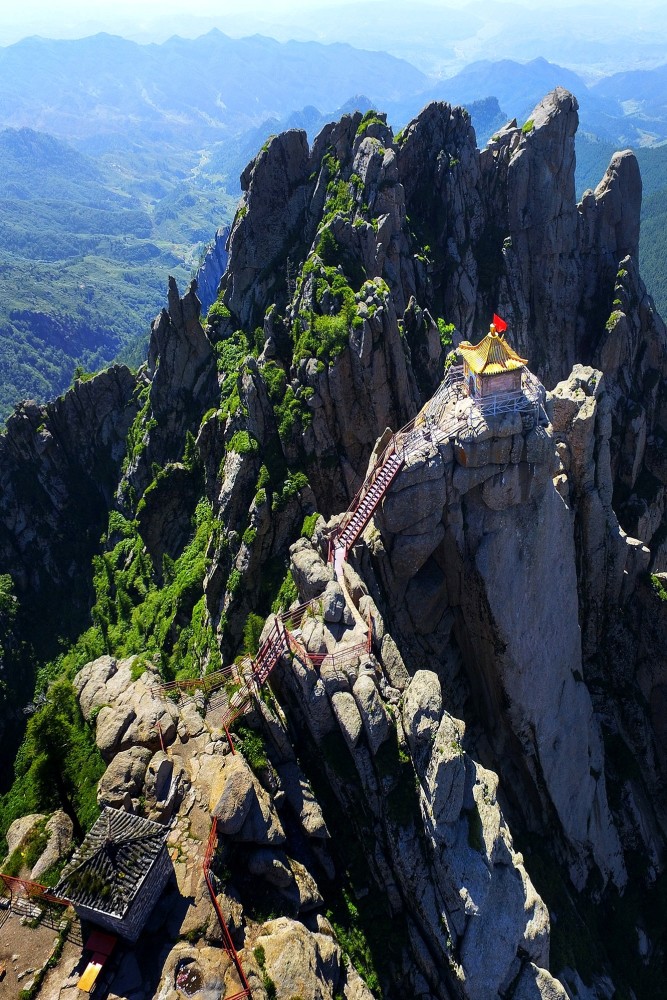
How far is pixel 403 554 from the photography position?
138 ft

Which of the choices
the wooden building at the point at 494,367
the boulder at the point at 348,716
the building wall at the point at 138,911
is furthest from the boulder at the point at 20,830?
the wooden building at the point at 494,367

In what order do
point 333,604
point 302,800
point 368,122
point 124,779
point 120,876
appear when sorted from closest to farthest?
1. point 120,876
2. point 124,779
3. point 302,800
4. point 333,604
5. point 368,122

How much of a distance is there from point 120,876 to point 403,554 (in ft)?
77.6

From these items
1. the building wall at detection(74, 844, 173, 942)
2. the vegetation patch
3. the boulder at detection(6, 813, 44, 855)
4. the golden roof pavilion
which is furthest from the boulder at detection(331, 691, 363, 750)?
the golden roof pavilion

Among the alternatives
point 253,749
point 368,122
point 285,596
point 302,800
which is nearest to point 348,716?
point 302,800

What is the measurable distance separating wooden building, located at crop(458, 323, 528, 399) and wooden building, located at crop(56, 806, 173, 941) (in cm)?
2922

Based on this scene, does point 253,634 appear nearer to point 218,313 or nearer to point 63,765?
point 63,765

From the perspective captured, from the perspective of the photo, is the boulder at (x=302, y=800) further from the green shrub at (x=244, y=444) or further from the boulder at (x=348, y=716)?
the green shrub at (x=244, y=444)

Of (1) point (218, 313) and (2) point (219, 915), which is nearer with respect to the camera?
(2) point (219, 915)

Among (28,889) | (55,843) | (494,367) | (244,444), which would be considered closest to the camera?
(28,889)

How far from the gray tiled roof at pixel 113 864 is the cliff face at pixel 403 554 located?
7.83ft

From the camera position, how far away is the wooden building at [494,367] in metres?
40.5

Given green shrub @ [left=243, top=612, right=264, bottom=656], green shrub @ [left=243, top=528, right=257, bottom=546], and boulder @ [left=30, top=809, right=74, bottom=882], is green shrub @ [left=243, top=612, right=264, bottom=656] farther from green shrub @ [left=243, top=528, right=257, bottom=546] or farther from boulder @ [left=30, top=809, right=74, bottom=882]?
green shrub @ [left=243, top=528, right=257, bottom=546]

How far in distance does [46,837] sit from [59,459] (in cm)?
5930
